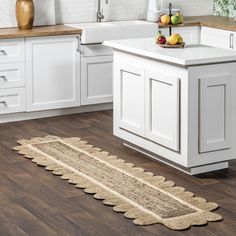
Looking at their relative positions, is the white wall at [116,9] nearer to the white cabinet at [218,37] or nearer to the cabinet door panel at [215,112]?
the white cabinet at [218,37]

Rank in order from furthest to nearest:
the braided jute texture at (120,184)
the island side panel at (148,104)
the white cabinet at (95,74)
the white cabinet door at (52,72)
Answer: the white cabinet at (95,74)
the white cabinet door at (52,72)
the island side panel at (148,104)
the braided jute texture at (120,184)

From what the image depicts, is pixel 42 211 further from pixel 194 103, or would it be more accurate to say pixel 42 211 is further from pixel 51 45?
pixel 51 45

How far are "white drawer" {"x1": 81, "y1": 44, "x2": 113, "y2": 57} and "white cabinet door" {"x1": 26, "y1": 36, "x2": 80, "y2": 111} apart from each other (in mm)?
81

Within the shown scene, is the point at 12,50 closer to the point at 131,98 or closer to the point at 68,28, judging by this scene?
the point at 68,28

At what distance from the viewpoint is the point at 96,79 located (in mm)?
7152

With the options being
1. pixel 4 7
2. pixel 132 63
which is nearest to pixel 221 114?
pixel 132 63

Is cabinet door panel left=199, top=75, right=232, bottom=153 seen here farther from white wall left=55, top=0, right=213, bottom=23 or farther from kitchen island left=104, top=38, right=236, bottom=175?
white wall left=55, top=0, right=213, bottom=23

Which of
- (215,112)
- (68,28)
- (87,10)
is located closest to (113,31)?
(68,28)

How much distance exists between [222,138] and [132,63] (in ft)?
3.17

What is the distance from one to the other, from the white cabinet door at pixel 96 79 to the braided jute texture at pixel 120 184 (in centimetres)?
102

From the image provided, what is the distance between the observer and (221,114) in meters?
5.16

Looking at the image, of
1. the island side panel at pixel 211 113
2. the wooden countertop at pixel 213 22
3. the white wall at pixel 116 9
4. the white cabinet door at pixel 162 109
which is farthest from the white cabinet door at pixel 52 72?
the island side panel at pixel 211 113

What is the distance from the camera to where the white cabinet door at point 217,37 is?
732cm

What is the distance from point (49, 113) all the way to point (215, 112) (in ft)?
7.72
